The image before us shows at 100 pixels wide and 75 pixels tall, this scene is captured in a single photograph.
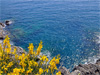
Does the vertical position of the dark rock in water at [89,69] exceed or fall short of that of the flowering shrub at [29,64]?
it falls short

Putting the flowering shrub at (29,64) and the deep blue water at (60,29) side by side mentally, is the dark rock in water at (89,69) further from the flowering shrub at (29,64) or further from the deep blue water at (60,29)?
the flowering shrub at (29,64)

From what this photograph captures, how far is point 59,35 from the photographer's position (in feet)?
51.1

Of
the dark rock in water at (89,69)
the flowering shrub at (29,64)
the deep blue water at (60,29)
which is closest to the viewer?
the flowering shrub at (29,64)

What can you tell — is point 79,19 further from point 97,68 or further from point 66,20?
point 97,68

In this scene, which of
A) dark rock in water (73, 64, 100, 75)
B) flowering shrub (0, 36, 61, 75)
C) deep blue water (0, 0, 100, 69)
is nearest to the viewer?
flowering shrub (0, 36, 61, 75)

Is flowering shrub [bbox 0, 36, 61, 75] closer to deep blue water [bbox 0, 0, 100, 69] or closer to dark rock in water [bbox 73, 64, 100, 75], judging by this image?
dark rock in water [bbox 73, 64, 100, 75]

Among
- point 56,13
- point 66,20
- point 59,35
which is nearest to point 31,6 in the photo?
point 56,13

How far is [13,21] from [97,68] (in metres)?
17.1

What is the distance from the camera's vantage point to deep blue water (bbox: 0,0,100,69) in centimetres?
1263

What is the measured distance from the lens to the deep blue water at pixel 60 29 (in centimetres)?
1263

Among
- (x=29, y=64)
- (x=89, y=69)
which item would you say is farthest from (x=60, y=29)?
(x=29, y=64)

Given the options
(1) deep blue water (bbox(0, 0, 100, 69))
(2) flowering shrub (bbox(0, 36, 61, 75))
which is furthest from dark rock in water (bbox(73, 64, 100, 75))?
(2) flowering shrub (bbox(0, 36, 61, 75))

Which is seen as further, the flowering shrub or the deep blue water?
the deep blue water

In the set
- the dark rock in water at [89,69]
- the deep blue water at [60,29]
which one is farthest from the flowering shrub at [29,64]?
the deep blue water at [60,29]
